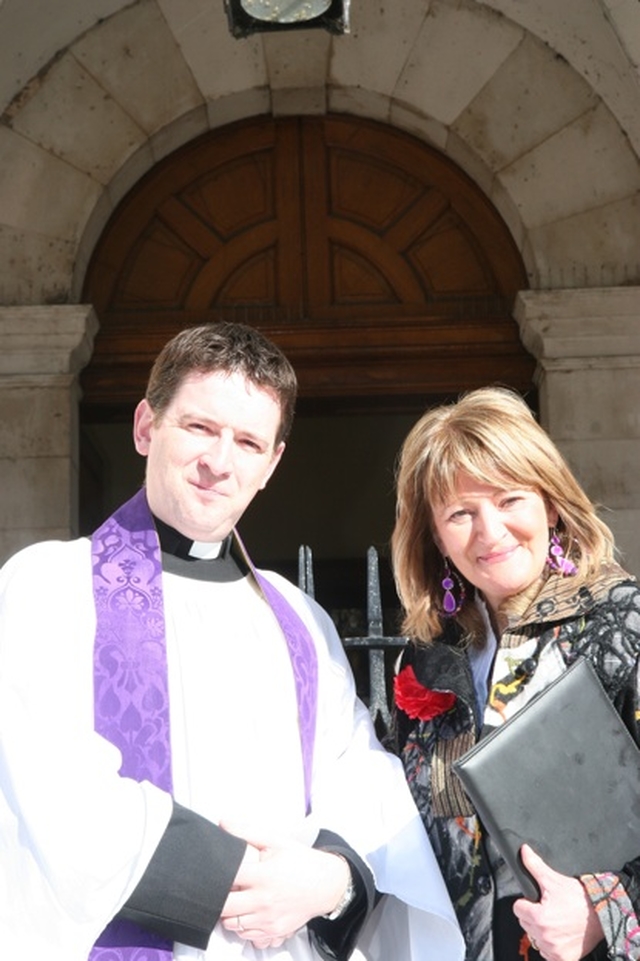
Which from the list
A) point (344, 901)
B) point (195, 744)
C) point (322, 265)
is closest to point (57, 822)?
point (195, 744)

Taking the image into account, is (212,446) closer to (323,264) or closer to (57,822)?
(57,822)

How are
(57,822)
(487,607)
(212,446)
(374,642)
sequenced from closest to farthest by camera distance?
(57,822) → (212,446) → (487,607) → (374,642)

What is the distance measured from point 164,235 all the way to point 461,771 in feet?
16.9

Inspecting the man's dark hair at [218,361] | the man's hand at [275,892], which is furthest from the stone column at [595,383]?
the man's hand at [275,892]

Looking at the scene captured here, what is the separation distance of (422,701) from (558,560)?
1.32 ft

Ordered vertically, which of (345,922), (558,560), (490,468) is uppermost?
(490,468)

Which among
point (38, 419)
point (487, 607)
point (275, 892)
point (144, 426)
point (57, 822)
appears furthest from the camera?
point (38, 419)

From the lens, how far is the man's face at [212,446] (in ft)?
9.12

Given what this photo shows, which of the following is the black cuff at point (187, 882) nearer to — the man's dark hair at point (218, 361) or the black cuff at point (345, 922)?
the black cuff at point (345, 922)

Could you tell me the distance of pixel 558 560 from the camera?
9.35 feet

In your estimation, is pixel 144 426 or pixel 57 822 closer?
pixel 57 822

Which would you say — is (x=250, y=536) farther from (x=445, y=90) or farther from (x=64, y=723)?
(x=64, y=723)

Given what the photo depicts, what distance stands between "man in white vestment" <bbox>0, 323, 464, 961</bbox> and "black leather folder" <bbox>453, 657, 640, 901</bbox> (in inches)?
14.6

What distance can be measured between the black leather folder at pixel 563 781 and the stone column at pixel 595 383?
411 centimetres
